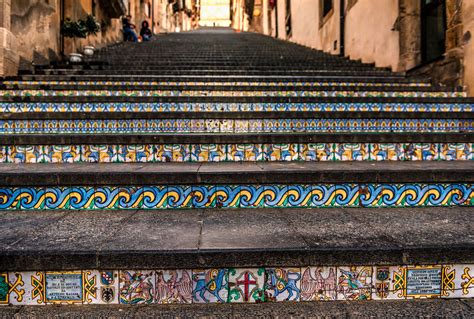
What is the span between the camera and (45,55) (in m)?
6.39

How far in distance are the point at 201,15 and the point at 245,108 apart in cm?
5342

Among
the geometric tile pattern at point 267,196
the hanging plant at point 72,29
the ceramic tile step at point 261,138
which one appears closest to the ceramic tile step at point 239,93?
the ceramic tile step at point 261,138

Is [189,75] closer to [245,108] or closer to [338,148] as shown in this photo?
[245,108]

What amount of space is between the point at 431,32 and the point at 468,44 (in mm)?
1887

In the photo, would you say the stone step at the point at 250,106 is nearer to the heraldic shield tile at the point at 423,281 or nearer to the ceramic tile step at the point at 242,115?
the ceramic tile step at the point at 242,115

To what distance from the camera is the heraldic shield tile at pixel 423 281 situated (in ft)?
5.01

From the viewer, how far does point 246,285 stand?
4.97 feet

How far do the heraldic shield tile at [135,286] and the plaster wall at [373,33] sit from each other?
644cm

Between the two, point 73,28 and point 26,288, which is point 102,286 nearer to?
point 26,288

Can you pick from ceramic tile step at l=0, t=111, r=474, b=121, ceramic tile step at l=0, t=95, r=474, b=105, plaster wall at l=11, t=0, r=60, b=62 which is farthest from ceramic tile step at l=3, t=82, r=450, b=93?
plaster wall at l=11, t=0, r=60, b=62

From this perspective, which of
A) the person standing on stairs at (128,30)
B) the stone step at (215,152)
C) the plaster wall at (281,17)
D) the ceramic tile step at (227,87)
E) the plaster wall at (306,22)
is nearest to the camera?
the stone step at (215,152)

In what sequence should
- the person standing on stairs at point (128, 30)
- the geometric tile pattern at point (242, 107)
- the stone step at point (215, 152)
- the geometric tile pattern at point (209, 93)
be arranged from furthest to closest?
the person standing on stairs at point (128, 30), the geometric tile pattern at point (209, 93), the geometric tile pattern at point (242, 107), the stone step at point (215, 152)

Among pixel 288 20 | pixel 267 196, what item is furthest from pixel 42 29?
pixel 288 20

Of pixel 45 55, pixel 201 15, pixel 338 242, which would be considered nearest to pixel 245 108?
pixel 338 242
